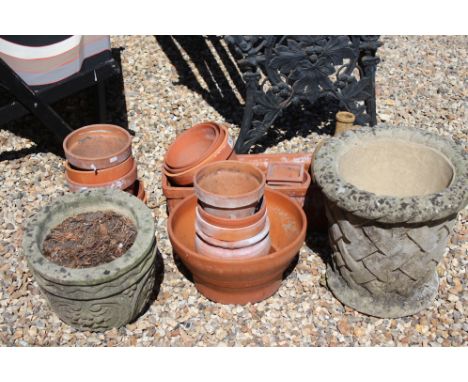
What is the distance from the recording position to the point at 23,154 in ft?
15.0

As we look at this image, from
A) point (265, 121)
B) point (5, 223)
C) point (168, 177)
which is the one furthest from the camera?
point (265, 121)

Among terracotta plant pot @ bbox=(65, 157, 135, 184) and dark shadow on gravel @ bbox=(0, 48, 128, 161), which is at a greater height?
terracotta plant pot @ bbox=(65, 157, 135, 184)

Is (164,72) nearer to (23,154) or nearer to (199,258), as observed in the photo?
(23,154)

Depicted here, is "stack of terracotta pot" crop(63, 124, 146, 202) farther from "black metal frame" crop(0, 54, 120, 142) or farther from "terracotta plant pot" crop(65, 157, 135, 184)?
"black metal frame" crop(0, 54, 120, 142)

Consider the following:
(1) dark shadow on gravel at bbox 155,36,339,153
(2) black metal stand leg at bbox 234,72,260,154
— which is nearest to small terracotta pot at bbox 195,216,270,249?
(2) black metal stand leg at bbox 234,72,260,154

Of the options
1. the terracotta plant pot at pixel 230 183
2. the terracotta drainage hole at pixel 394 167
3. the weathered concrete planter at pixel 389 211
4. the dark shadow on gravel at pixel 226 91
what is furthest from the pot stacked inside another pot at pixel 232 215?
the dark shadow on gravel at pixel 226 91

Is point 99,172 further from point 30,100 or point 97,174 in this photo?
point 30,100

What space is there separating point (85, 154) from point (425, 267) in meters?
2.42

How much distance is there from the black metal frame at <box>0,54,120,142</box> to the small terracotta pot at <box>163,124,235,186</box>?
1.26 metres

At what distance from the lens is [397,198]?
8.85ft

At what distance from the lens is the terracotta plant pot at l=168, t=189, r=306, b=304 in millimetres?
2953

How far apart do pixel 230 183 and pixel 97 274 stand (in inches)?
38.8

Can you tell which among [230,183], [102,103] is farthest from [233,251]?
[102,103]

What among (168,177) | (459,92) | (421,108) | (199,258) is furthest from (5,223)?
(459,92)
